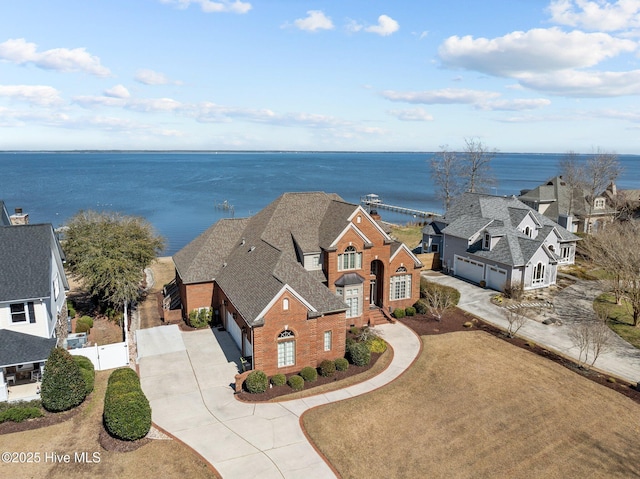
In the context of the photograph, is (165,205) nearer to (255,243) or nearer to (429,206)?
(429,206)

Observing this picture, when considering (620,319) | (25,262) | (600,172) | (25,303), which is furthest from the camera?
(600,172)

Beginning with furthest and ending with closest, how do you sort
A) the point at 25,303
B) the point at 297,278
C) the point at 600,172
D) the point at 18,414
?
1. the point at 600,172
2. the point at 297,278
3. the point at 25,303
4. the point at 18,414

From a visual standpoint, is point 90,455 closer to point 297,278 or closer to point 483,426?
point 297,278

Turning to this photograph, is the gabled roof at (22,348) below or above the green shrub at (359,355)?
above

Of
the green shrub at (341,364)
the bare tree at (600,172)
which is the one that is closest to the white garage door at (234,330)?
the green shrub at (341,364)

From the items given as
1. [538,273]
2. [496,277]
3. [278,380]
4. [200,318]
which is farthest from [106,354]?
[538,273]

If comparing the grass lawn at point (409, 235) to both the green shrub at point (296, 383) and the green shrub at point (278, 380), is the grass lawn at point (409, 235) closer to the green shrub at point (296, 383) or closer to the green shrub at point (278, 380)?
the green shrub at point (296, 383)

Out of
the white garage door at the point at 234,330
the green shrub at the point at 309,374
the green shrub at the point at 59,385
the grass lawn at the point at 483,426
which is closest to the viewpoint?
the grass lawn at the point at 483,426
